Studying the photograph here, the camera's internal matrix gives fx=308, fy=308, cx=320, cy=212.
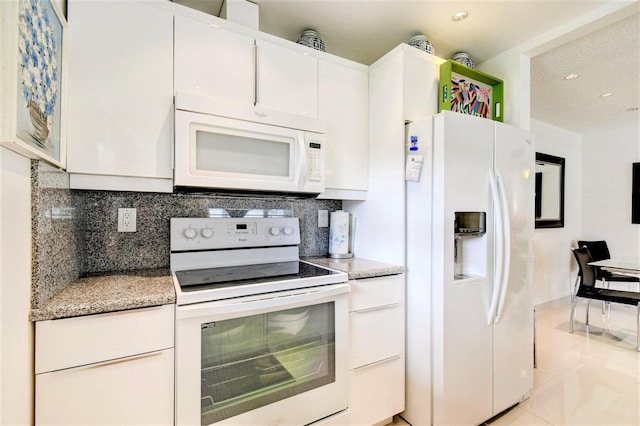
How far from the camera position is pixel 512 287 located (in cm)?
191

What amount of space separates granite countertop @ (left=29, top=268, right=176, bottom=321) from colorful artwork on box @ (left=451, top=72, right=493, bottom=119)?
1.92m

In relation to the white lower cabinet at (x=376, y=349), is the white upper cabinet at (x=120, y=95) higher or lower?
higher

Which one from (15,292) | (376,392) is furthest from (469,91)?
(15,292)

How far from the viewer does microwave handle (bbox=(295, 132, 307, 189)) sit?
5.52 ft

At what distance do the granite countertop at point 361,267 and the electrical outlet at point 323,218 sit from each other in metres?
0.28

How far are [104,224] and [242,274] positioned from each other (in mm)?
758

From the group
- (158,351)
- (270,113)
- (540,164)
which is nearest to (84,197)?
(158,351)

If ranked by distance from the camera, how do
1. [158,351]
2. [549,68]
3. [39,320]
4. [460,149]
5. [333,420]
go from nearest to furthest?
[39,320], [158,351], [333,420], [460,149], [549,68]

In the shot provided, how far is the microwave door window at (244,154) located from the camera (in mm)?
1506

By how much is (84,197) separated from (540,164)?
15.5ft

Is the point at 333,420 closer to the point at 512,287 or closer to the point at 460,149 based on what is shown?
the point at 512,287

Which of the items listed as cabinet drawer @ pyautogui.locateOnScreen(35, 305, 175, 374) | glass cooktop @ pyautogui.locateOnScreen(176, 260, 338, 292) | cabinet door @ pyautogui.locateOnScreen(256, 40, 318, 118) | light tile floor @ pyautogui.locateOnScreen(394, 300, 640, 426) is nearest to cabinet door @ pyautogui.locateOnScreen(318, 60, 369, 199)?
cabinet door @ pyautogui.locateOnScreen(256, 40, 318, 118)

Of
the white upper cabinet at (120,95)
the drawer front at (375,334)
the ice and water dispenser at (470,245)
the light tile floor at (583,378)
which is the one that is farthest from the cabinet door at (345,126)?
the light tile floor at (583,378)

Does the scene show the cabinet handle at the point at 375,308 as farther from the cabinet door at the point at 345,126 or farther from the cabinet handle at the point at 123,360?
the cabinet handle at the point at 123,360
